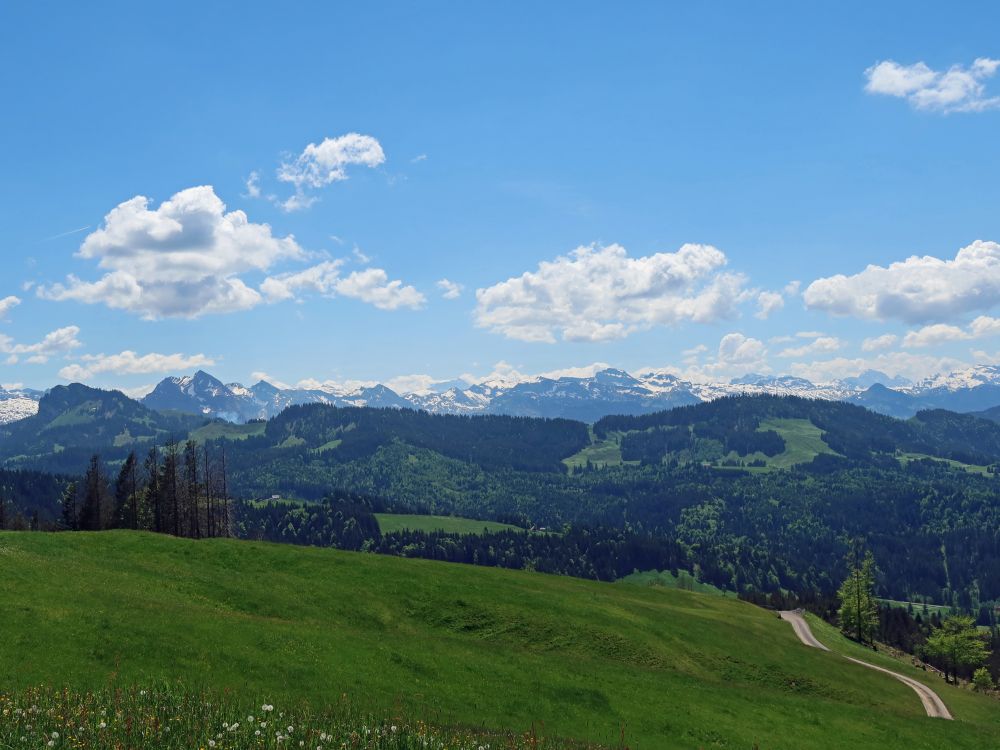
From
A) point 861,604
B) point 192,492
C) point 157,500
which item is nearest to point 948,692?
point 861,604

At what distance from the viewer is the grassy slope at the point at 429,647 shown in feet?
130

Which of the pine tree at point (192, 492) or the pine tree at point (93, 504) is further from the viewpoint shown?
the pine tree at point (192, 492)

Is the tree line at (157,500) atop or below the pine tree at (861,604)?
atop

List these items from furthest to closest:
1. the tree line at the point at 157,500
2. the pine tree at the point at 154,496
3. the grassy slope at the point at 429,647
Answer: the pine tree at the point at 154,496, the tree line at the point at 157,500, the grassy slope at the point at 429,647

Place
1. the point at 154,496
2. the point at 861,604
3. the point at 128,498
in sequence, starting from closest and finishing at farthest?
the point at 154,496 < the point at 128,498 < the point at 861,604

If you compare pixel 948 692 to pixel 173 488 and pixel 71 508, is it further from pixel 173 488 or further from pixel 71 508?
pixel 71 508

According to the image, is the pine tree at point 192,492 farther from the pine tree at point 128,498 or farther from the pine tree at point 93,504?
the pine tree at point 93,504

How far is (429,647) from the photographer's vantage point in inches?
1965

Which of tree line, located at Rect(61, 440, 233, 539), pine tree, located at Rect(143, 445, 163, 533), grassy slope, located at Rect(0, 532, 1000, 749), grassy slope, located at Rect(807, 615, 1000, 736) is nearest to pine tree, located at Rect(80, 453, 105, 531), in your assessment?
tree line, located at Rect(61, 440, 233, 539)

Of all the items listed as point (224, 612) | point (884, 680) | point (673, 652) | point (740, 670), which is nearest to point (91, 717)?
point (224, 612)

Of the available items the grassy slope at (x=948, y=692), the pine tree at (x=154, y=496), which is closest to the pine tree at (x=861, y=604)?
the grassy slope at (x=948, y=692)

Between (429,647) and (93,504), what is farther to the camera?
(93,504)

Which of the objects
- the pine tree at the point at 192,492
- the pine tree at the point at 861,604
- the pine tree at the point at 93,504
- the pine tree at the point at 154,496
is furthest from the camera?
the pine tree at the point at 861,604

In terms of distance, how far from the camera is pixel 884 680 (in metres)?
75.9
